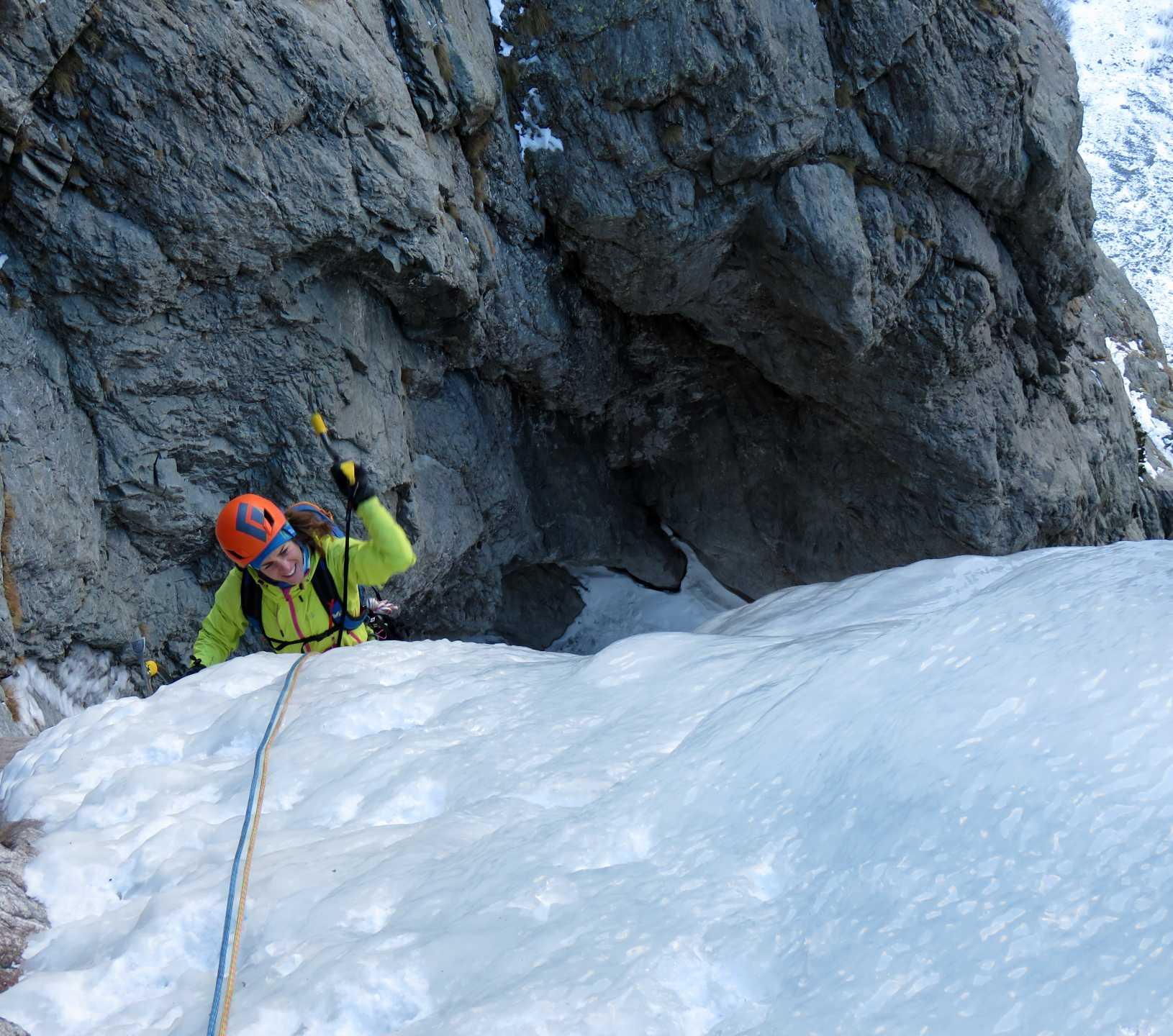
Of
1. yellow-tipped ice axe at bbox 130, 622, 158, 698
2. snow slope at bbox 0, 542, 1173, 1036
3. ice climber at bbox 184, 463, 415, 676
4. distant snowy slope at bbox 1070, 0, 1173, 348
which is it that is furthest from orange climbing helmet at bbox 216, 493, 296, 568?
distant snowy slope at bbox 1070, 0, 1173, 348

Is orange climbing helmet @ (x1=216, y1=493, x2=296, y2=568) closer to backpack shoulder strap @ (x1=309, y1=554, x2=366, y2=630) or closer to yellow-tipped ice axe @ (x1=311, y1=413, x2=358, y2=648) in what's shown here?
yellow-tipped ice axe @ (x1=311, y1=413, x2=358, y2=648)

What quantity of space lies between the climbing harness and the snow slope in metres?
0.05

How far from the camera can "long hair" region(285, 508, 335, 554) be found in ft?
17.9

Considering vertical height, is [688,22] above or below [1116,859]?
above

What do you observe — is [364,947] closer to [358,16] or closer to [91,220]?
[91,220]

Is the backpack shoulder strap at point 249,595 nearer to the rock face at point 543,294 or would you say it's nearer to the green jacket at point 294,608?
the green jacket at point 294,608

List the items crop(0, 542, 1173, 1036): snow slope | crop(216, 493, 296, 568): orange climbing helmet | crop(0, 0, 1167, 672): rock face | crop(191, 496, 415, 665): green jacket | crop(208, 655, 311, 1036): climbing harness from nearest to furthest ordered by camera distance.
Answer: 1. crop(0, 542, 1173, 1036): snow slope
2. crop(208, 655, 311, 1036): climbing harness
3. crop(216, 493, 296, 568): orange climbing helmet
4. crop(191, 496, 415, 665): green jacket
5. crop(0, 0, 1167, 672): rock face

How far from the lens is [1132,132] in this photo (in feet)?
117

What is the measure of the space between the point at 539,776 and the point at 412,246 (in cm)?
593

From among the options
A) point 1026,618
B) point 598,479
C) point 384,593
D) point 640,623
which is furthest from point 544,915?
point 640,623

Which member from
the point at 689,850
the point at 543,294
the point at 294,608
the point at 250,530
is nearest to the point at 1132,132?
the point at 543,294

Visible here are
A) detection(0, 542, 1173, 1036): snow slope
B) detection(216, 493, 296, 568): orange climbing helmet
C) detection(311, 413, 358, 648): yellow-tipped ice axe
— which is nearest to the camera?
detection(0, 542, 1173, 1036): snow slope

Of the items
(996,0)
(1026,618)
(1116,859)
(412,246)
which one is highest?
(996,0)

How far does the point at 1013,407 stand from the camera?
12.6 m
